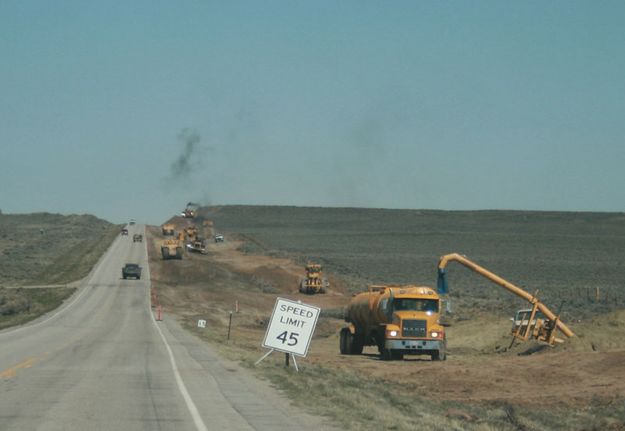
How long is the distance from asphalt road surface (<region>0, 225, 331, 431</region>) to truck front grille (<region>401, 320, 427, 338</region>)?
714 centimetres

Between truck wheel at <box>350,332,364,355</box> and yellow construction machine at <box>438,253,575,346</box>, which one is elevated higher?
yellow construction machine at <box>438,253,575,346</box>

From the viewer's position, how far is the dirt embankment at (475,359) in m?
25.8

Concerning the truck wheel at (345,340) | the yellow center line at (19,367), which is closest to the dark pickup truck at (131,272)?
the truck wheel at (345,340)

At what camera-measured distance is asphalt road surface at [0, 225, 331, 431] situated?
16203 mm

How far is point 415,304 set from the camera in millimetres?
37312

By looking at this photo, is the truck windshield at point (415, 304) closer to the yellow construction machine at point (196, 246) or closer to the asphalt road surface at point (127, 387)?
the asphalt road surface at point (127, 387)

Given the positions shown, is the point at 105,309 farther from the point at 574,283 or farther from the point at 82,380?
the point at 574,283

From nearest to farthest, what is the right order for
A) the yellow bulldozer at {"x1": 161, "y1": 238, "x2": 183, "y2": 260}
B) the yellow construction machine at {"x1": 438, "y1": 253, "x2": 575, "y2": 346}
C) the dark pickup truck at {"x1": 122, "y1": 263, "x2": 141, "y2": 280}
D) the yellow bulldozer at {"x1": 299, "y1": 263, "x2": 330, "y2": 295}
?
the yellow construction machine at {"x1": 438, "y1": 253, "x2": 575, "y2": 346}
the yellow bulldozer at {"x1": 299, "y1": 263, "x2": 330, "y2": 295}
the dark pickup truck at {"x1": 122, "y1": 263, "x2": 141, "y2": 280}
the yellow bulldozer at {"x1": 161, "y1": 238, "x2": 183, "y2": 260}

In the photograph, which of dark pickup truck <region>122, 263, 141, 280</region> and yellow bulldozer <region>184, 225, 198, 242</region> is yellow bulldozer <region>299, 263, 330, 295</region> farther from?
yellow bulldozer <region>184, 225, 198, 242</region>

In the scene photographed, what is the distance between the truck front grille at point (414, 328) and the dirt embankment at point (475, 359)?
102 cm

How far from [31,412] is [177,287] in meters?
67.9

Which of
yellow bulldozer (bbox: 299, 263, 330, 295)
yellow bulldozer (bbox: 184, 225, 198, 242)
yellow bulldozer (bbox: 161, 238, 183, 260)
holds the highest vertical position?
yellow bulldozer (bbox: 184, 225, 198, 242)

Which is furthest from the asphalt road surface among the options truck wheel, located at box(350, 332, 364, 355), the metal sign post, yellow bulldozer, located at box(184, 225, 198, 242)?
yellow bulldozer, located at box(184, 225, 198, 242)

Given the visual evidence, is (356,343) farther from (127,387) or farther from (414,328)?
(127,387)
